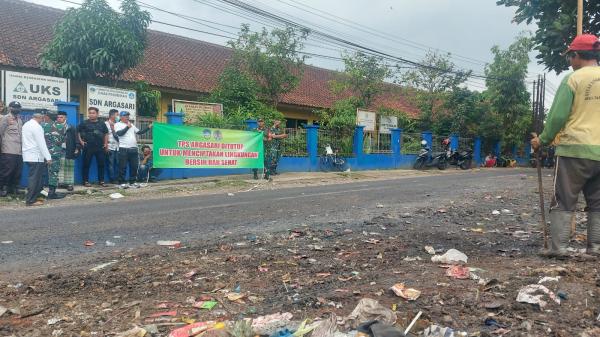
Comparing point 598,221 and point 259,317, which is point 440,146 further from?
point 259,317

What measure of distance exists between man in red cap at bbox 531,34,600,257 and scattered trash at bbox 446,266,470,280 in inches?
34.5

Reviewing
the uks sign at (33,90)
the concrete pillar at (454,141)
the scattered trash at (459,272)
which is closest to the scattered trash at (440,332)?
the scattered trash at (459,272)

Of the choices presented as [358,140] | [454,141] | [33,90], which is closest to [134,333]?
[33,90]

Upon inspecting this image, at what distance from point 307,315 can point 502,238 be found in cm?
291

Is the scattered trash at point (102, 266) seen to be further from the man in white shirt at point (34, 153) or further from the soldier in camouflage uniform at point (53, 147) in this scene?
the soldier in camouflage uniform at point (53, 147)

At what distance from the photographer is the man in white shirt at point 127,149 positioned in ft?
36.2

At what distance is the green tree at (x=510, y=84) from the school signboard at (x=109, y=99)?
2041 centimetres

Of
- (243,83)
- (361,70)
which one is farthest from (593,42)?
(361,70)

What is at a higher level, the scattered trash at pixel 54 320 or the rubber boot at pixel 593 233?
the rubber boot at pixel 593 233

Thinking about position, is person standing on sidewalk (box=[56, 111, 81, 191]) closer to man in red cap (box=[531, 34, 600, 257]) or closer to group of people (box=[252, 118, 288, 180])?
group of people (box=[252, 118, 288, 180])

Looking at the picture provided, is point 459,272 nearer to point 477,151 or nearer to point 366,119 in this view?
point 366,119

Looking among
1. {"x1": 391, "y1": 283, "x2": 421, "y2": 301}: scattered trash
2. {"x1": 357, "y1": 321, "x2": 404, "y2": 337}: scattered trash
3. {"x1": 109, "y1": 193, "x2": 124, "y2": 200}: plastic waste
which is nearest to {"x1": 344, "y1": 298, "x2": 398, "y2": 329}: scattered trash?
{"x1": 357, "y1": 321, "x2": 404, "y2": 337}: scattered trash

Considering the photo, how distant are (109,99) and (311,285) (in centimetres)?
1021

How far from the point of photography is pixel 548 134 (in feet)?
12.7
